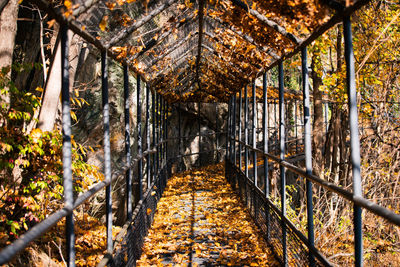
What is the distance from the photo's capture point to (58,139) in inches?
166

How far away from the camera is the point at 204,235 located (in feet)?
18.6

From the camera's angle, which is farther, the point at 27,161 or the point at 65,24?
the point at 27,161

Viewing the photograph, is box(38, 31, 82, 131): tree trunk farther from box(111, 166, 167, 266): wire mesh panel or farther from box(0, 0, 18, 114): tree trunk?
box(111, 166, 167, 266): wire mesh panel

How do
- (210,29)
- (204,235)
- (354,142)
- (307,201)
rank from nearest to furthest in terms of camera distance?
1. (354,142)
2. (307,201)
3. (204,235)
4. (210,29)

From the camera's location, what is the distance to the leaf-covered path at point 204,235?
4645mm

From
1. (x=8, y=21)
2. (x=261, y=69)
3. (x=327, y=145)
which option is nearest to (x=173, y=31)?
(x=261, y=69)

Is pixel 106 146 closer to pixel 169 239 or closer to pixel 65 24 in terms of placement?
pixel 65 24

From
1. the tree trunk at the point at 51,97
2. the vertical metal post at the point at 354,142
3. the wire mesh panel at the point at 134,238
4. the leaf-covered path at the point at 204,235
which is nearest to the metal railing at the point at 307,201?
the vertical metal post at the point at 354,142

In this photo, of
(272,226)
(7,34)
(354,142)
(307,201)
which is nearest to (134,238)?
(272,226)

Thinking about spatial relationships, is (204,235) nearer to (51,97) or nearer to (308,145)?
(308,145)

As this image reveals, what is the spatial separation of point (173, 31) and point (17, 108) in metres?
2.52

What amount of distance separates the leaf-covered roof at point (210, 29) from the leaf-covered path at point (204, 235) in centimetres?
273

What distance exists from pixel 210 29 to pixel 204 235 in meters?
3.71

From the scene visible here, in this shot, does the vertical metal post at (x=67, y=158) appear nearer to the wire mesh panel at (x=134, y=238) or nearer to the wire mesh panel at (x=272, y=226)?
the wire mesh panel at (x=134, y=238)
